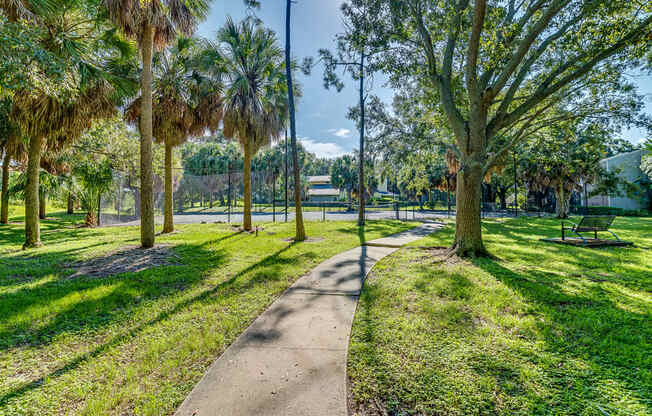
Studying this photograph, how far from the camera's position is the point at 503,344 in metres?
2.70

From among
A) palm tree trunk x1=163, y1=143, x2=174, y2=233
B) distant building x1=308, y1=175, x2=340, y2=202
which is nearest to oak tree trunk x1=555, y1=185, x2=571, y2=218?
palm tree trunk x1=163, y1=143, x2=174, y2=233

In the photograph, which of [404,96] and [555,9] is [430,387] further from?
[404,96]

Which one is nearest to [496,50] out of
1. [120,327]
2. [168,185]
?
[120,327]

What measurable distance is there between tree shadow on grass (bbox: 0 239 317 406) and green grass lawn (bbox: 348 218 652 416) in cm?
200

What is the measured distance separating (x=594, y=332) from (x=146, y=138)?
978 cm

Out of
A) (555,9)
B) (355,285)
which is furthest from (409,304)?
(555,9)

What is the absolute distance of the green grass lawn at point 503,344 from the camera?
1948 millimetres

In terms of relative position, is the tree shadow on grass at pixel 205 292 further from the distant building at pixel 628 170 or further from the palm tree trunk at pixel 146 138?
the distant building at pixel 628 170

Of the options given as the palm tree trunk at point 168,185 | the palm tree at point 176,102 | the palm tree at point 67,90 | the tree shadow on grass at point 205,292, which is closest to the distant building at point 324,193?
the palm tree at point 176,102

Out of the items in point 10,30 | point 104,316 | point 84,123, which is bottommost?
point 104,316

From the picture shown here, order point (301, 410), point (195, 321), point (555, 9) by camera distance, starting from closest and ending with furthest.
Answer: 1. point (301, 410)
2. point (195, 321)
3. point (555, 9)

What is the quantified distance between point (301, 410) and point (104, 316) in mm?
3081

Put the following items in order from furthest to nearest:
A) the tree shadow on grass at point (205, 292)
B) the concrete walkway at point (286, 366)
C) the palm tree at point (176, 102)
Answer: the palm tree at point (176, 102)
the tree shadow on grass at point (205, 292)
the concrete walkway at point (286, 366)

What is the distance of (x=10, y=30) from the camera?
14.2ft
